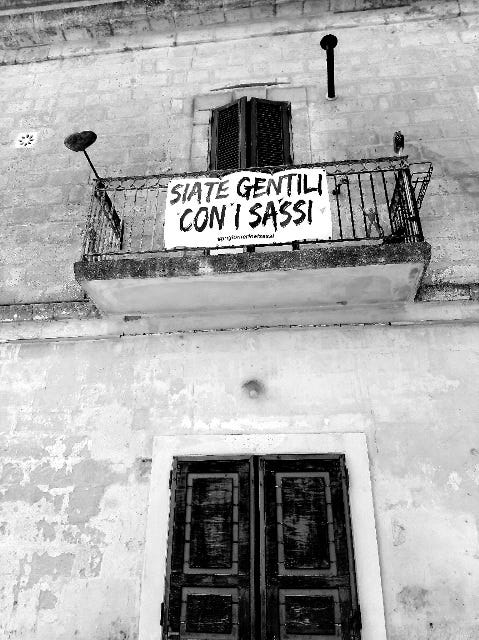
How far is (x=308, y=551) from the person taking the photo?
17.5ft

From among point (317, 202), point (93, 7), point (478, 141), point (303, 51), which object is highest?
point (93, 7)

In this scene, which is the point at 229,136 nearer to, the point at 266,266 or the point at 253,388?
the point at 266,266

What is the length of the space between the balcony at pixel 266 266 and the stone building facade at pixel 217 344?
9 centimetres

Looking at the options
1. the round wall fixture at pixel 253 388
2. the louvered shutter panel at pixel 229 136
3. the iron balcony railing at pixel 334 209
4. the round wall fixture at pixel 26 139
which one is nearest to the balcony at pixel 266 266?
the iron balcony railing at pixel 334 209

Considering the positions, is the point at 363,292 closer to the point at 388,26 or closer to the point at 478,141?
the point at 478,141

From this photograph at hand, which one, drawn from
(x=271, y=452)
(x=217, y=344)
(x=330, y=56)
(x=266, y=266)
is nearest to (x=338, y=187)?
(x=266, y=266)

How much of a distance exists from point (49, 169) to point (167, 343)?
369cm

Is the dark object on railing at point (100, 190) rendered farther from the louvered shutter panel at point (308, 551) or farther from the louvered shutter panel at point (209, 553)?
the louvered shutter panel at point (308, 551)

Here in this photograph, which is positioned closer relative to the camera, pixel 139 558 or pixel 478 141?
pixel 139 558

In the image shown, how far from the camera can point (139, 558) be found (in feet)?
18.5

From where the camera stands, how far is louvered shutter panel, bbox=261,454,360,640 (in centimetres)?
507

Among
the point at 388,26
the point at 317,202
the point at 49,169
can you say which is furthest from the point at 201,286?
the point at 388,26

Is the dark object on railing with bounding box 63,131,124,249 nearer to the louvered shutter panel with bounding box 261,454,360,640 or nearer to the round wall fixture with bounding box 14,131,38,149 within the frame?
the round wall fixture with bounding box 14,131,38,149

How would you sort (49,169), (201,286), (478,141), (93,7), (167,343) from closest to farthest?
(201,286) < (167,343) < (478,141) < (49,169) < (93,7)
